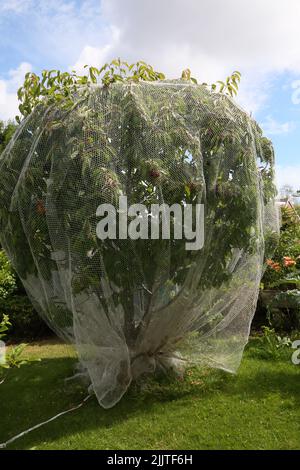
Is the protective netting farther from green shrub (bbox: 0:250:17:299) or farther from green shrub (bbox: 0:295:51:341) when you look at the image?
green shrub (bbox: 0:250:17:299)

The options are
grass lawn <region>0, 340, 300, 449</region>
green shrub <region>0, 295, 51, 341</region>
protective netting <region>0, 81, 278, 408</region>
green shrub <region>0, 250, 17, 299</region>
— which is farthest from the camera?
green shrub <region>0, 250, 17, 299</region>

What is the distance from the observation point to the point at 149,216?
3.15 metres

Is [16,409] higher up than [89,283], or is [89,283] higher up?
[89,283]

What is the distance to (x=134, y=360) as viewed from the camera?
12.2 feet

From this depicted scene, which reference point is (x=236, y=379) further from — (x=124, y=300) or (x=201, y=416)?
(x=124, y=300)

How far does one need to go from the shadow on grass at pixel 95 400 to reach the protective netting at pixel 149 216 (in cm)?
18

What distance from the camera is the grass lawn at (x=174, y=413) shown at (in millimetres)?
2916

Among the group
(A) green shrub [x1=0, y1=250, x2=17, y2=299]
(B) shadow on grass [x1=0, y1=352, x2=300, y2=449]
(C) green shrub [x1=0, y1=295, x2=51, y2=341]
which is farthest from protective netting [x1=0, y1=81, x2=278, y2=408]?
(A) green shrub [x1=0, y1=250, x2=17, y2=299]

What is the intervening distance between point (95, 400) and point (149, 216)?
1686 millimetres

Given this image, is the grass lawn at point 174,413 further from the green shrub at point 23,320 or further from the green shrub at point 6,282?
the green shrub at point 6,282

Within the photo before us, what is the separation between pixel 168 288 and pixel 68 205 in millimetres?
1073

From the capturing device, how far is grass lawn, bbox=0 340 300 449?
2.92 meters

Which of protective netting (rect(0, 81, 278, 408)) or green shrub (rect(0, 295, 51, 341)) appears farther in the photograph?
green shrub (rect(0, 295, 51, 341))

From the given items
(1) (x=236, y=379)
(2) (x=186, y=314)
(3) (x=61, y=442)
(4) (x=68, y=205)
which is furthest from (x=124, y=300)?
(1) (x=236, y=379)
